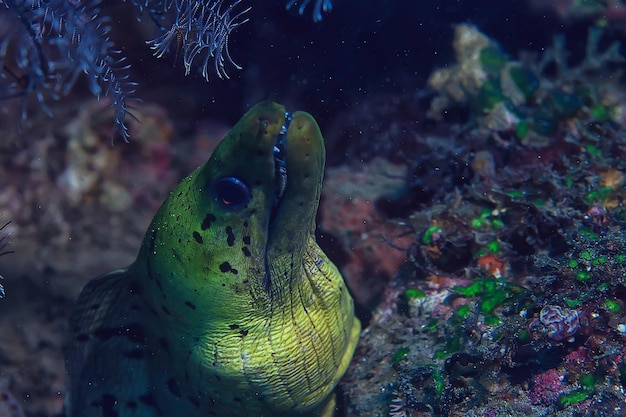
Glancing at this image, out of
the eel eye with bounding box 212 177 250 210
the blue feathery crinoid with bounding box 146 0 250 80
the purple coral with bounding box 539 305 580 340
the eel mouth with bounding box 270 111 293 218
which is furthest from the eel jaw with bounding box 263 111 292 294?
the purple coral with bounding box 539 305 580 340

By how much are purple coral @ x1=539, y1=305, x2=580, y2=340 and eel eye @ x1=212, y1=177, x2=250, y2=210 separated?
149 centimetres

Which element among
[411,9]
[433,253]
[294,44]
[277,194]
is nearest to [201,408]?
[277,194]

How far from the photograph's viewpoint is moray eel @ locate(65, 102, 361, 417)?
2090mm

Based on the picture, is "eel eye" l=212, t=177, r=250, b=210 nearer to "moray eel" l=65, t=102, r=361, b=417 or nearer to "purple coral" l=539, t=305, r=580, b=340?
"moray eel" l=65, t=102, r=361, b=417

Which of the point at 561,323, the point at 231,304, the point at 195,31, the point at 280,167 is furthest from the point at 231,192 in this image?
the point at 561,323

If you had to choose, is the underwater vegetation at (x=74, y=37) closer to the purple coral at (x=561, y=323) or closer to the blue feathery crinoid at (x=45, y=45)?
the blue feathery crinoid at (x=45, y=45)

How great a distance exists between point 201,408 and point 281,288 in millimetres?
1053

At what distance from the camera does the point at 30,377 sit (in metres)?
3.60

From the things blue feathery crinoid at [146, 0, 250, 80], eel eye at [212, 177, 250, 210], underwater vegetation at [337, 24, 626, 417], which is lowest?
underwater vegetation at [337, 24, 626, 417]

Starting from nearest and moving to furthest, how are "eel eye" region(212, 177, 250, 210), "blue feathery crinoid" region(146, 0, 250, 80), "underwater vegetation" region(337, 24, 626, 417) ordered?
"eel eye" region(212, 177, 250, 210) < "underwater vegetation" region(337, 24, 626, 417) < "blue feathery crinoid" region(146, 0, 250, 80)

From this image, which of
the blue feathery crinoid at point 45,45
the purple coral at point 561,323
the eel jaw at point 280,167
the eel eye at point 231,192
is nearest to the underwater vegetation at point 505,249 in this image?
the purple coral at point 561,323

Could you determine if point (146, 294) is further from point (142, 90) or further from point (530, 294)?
point (142, 90)

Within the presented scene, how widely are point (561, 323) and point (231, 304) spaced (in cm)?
153

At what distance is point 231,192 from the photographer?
6.89ft
